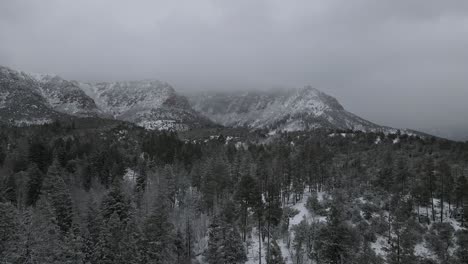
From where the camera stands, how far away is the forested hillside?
1837 inches

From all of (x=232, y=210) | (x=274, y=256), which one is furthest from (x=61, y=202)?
(x=274, y=256)

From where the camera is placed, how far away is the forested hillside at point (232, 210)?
4666cm

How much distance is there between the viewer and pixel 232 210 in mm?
68812

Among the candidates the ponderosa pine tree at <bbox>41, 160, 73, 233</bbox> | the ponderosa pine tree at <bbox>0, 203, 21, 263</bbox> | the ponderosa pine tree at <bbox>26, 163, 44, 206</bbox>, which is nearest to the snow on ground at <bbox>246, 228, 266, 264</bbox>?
the ponderosa pine tree at <bbox>41, 160, 73, 233</bbox>

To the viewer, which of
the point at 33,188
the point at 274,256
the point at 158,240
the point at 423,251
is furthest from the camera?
the point at 33,188

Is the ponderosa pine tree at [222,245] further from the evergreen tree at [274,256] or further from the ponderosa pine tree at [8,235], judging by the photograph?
the ponderosa pine tree at [8,235]

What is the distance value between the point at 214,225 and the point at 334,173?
51.5m

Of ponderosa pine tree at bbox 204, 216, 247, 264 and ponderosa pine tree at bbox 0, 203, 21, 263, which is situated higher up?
ponderosa pine tree at bbox 0, 203, 21, 263

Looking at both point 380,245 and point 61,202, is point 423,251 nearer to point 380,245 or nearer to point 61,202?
point 380,245

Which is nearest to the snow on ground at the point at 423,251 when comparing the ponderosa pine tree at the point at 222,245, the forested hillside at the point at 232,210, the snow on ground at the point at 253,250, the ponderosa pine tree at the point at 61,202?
the forested hillside at the point at 232,210

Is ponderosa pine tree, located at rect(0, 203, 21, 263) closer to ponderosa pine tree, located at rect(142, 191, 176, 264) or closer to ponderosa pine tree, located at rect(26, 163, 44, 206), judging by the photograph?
ponderosa pine tree, located at rect(142, 191, 176, 264)

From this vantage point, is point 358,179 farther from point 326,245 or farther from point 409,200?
point 326,245

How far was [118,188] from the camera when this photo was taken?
63.4 meters

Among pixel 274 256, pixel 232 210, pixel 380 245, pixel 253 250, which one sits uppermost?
pixel 232 210
